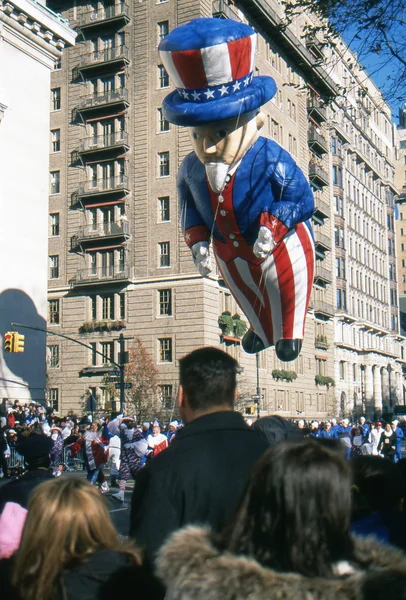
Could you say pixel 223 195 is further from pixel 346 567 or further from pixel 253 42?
pixel 346 567

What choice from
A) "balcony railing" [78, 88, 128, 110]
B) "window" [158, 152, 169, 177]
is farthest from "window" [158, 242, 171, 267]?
"balcony railing" [78, 88, 128, 110]

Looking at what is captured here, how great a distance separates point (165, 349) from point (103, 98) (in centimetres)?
1492

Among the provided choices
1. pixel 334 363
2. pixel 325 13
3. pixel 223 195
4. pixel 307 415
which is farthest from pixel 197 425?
pixel 334 363

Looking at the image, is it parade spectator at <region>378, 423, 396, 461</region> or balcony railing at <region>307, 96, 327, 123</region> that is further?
balcony railing at <region>307, 96, 327, 123</region>

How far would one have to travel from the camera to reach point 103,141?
44.8 metres

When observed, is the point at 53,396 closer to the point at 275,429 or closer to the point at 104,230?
the point at 104,230

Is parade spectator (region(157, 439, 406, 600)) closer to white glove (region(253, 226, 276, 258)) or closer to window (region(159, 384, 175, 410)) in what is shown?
white glove (region(253, 226, 276, 258))

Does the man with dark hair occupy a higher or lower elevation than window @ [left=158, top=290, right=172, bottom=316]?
lower

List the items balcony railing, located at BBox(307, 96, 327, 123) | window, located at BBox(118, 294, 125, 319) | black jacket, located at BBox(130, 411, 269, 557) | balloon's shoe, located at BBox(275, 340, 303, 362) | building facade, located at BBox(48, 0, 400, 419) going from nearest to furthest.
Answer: black jacket, located at BBox(130, 411, 269, 557), balloon's shoe, located at BBox(275, 340, 303, 362), building facade, located at BBox(48, 0, 400, 419), window, located at BBox(118, 294, 125, 319), balcony railing, located at BBox(307, 96, 327, 123)

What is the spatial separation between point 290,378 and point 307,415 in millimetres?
4359

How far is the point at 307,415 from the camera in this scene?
173 feet

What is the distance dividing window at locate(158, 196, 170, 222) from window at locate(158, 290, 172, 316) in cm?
401

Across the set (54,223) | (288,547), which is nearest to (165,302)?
(54,223)

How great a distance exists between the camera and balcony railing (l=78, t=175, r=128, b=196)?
43.7m
